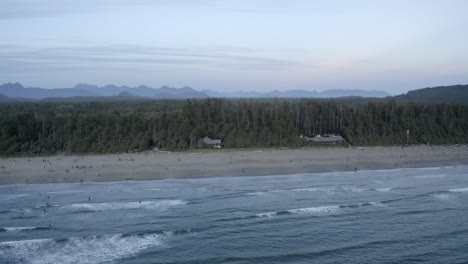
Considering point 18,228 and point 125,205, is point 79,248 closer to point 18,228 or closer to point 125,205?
point 18,228

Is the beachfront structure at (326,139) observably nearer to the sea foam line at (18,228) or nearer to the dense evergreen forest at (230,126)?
the dense evergreen forest at (230,126)

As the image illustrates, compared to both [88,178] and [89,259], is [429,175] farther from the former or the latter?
[89,259]

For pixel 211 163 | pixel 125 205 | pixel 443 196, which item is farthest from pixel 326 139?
pixel 125 205

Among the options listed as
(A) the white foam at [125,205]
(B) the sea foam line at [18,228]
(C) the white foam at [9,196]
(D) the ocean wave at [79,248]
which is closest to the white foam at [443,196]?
(A) the white foam at [125,205]

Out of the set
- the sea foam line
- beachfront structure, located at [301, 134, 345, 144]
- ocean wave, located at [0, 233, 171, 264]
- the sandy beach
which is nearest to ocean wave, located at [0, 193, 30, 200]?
the sandy beach

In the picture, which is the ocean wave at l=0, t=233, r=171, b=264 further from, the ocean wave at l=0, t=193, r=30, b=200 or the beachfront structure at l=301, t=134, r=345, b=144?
the beachfront structure at l=301, t=134, r=345, b=144

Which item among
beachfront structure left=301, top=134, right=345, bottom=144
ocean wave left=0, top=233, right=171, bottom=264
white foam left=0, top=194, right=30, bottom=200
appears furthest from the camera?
beachfront structure left=301, top=134, right=345, bottom=144
